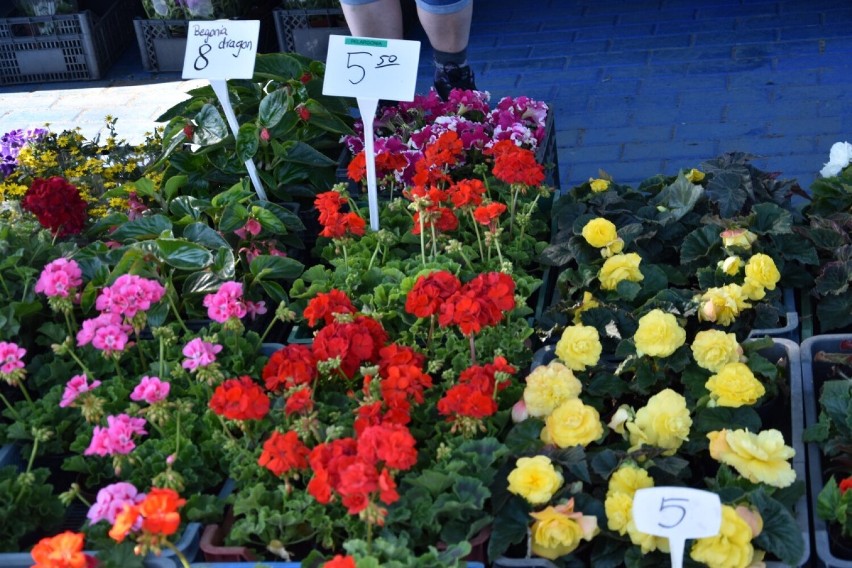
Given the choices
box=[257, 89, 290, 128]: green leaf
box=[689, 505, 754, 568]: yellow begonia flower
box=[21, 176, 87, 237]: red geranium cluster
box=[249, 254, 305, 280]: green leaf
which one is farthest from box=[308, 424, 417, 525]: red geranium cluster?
box=[257, 89, 290, 128]: green leaf

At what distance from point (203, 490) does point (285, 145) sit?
109cm

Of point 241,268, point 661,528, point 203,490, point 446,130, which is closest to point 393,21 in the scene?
point 446,130

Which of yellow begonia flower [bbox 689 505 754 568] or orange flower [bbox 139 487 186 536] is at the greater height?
orange flower [bbox 139 487 186 536]

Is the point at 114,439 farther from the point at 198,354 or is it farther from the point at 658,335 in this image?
the point at 658,335

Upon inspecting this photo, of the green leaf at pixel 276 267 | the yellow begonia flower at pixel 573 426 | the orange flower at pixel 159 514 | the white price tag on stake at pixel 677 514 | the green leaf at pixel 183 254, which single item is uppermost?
the orange flower at pixel 159 514

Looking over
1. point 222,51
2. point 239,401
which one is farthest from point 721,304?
point 222,51

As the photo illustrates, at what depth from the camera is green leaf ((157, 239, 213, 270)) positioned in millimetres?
2047

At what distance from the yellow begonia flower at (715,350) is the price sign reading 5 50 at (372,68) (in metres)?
0.82

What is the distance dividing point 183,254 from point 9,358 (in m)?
0.46

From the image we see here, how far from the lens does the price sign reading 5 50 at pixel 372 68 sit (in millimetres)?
2186

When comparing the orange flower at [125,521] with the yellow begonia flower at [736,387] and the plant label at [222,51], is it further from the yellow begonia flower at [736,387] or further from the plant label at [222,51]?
the plant label at [222,51]

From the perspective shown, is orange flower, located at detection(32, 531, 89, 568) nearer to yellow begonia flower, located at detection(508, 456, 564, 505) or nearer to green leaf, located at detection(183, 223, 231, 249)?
yellow begonia flower, located at detection(508, 456, 564, 505)

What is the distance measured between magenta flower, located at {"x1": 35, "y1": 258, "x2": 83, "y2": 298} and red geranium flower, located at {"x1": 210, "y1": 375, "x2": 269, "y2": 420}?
0.48m

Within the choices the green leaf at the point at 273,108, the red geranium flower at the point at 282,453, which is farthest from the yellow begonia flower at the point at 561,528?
the green leaf at the point at 273,108
